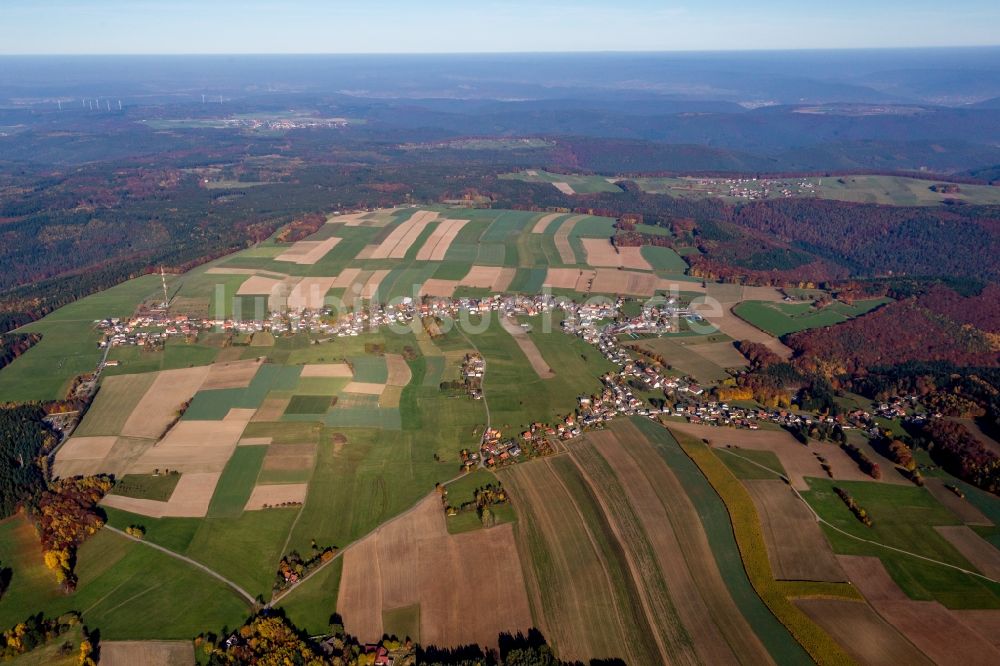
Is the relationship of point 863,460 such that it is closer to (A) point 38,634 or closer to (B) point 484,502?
(B) point 484,502

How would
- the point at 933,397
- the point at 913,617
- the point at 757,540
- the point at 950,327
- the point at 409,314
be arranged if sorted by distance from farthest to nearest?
the point at 409,314 < the point at 950,327 < the point at 933,397 < the point at 757,540 < the point at 913,617

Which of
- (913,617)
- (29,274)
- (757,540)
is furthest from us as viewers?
(29,274)

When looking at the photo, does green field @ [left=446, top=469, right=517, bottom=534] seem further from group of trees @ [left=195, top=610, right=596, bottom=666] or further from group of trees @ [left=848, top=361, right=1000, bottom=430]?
group of trees @ [left=848, top=361, right=1000, bottom=430]

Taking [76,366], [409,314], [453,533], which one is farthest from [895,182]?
[76,366]

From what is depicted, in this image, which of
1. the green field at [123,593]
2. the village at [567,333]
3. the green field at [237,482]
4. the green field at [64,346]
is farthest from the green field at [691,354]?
the green field at [64,346]

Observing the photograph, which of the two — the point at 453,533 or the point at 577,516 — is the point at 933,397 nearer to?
the point at 577,516
